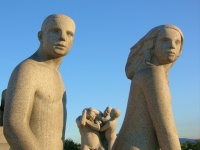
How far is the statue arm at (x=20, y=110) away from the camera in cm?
355

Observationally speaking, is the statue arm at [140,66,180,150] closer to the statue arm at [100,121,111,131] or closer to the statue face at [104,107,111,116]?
the statue arm at [100,121,111,131]

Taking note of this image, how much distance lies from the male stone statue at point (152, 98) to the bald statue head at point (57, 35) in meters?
1.06

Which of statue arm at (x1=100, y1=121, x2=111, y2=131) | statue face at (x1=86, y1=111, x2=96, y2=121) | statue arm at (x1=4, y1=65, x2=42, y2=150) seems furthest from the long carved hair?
statue arm at (x1=100, y1=121, x2=111, y2=131)

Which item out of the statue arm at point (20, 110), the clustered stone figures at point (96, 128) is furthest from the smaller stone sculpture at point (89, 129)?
the statue arm at point (20, 110)

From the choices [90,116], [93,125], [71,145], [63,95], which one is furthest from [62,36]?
[71,145]

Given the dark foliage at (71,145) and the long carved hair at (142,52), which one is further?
the dark foliage at (71,145)

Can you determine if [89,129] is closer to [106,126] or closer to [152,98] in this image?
[106,126]

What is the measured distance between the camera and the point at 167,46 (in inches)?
180

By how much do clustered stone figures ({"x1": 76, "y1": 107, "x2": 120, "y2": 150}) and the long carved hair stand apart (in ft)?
18.2

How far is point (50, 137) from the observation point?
3.88m

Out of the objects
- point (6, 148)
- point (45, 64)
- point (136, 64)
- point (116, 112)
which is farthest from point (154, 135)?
point (116, 112)

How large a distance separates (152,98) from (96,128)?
21.0 ft

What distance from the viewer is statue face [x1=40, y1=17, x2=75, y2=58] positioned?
13.6ft

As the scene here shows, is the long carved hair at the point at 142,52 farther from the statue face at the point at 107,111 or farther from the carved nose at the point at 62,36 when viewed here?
the statue face at the point at 107,111
